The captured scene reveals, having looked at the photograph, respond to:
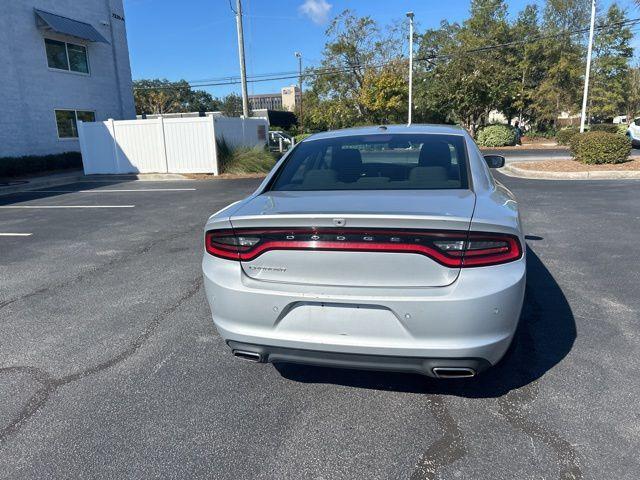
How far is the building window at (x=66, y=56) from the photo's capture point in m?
19.0

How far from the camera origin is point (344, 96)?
34.2m

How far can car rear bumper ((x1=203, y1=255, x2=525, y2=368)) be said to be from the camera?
217 cm

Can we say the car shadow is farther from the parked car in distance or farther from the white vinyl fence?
the parked car in distance

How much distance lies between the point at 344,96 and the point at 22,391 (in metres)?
33.8

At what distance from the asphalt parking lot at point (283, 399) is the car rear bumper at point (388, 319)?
436 millimetres

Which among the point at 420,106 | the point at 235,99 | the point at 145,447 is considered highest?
the point at 235,99

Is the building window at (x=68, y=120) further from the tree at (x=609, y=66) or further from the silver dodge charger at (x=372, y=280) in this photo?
the tree at (x=609, y=66)

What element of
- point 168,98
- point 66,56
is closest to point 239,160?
point 66,56

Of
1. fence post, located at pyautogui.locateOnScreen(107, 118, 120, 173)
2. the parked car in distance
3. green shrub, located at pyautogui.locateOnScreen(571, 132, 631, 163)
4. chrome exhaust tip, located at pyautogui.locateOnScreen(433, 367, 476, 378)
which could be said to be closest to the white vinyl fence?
fence post, located at pyautogui.locateOnScreen(107, 118, 120, 173)

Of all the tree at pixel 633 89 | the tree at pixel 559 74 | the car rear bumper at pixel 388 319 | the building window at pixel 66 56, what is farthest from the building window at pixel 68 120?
the tree at pixel 633 89

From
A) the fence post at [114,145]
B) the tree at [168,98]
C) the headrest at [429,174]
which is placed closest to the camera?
the headrest at [429,174]

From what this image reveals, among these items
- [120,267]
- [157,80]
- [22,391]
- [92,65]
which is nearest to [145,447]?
[22,391]

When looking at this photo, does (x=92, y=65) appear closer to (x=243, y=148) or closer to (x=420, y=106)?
(x=243, y=148)

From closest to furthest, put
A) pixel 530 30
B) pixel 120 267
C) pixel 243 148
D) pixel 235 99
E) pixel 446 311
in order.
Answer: pixel 446 311
pixel 120 267
pixel 243 148
pixel 530 30
pixel 235 99
